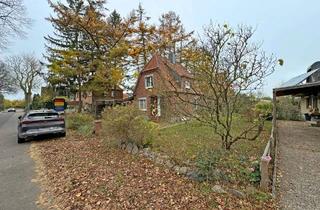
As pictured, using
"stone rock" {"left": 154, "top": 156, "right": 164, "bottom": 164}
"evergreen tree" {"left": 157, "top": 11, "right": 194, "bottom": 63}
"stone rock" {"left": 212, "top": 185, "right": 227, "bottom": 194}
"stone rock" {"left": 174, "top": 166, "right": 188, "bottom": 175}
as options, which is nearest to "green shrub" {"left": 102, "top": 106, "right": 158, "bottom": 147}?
"stone rock" {"left": 154, "top": 156, "right": 164, "bottom": 164}

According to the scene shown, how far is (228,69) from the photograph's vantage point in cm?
634

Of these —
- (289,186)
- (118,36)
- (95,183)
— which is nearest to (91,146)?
(95,183)

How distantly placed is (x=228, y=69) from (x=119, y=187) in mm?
4535

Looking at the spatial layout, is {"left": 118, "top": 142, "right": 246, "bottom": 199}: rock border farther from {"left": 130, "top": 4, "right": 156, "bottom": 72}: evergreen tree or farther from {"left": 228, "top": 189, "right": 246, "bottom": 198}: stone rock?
{"left": 130, "top": 4, "right": 156, "bottom": 72}: evergreen tree

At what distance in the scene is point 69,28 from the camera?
22031 mm

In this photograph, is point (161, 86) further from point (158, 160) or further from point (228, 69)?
point (158, 160)

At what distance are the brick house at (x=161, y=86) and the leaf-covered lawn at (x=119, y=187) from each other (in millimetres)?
2450

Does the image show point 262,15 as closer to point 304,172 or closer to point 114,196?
point 304,172

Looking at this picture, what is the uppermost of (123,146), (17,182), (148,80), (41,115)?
(148,80)

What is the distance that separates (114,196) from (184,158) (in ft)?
8.26

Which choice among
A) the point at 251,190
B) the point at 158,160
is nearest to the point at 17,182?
the point at 158,160

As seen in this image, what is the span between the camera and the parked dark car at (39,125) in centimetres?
1037

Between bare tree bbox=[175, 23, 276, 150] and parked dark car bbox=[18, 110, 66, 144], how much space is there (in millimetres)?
8213

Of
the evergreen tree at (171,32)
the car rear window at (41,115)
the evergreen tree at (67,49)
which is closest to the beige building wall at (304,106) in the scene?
the evergreen tree at (171,32)
